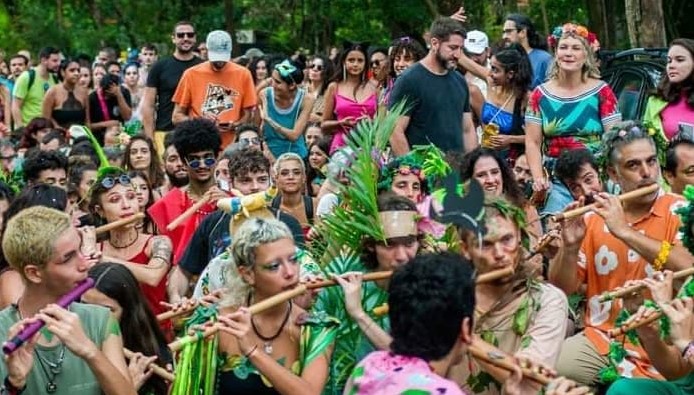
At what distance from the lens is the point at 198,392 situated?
6086 mm

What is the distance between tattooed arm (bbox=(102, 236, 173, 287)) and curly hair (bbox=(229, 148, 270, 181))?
71 centimetres

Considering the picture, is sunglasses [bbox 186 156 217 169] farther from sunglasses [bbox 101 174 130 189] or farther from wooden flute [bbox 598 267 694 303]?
wooden flute [bbox 598 267 694 303]

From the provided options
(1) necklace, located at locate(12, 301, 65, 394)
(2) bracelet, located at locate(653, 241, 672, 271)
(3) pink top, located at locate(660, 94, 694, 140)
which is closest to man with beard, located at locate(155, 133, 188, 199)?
(3) pink top, located at locate(660, 94, 694, 140)

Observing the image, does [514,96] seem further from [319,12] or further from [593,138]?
[319,12]

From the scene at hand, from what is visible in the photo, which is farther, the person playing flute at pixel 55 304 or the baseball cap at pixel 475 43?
the baseball cap at pixel 475 43

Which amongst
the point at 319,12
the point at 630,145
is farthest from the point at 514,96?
the point at 319,12

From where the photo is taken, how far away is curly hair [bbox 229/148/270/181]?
9008mm

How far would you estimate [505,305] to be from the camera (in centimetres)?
614

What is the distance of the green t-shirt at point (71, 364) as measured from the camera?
18.7 feet

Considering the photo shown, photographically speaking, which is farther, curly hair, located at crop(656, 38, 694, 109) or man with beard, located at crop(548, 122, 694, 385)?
curly hair, located at crop(656, 38, 694, 109)

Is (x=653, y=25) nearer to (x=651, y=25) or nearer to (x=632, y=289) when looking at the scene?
(x=651, y=25)

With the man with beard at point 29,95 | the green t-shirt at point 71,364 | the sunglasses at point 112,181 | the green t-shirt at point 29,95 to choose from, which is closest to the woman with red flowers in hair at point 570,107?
the sunglasses at point 112,181

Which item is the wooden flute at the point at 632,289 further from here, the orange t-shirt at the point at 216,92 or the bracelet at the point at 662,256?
the orange t-shirt at the point at 216,92

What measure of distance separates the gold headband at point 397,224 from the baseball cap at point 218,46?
666 centimetres
